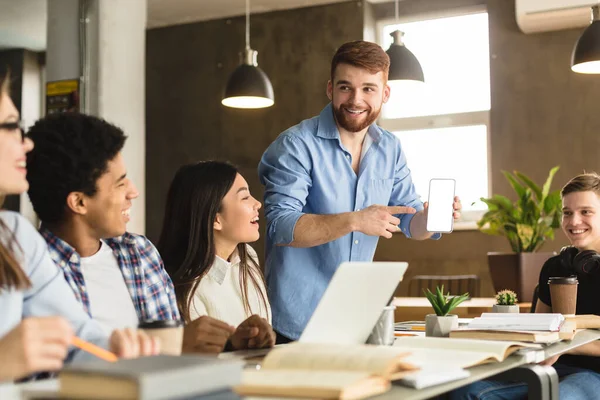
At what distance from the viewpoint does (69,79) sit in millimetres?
4469

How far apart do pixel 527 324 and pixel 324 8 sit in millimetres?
5261

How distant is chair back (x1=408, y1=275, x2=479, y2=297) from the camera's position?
5.87m

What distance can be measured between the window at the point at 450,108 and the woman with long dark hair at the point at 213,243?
4.17 metres

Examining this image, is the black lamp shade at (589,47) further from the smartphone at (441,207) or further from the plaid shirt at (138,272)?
the plaid shirt at (138,272)

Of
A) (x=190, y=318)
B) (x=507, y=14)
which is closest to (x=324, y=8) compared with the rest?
(x=507, y=14)

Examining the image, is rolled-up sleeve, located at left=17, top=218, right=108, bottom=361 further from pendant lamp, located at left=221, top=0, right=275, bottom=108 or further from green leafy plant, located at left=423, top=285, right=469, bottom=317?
pendant lamp, located at left=221, top=0, right=275, bottom=108

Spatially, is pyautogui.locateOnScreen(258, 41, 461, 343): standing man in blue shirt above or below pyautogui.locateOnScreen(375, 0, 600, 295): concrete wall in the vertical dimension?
below

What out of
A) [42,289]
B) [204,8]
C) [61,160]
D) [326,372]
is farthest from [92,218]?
[204,8]

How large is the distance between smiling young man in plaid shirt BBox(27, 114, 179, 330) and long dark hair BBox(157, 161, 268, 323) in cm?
47

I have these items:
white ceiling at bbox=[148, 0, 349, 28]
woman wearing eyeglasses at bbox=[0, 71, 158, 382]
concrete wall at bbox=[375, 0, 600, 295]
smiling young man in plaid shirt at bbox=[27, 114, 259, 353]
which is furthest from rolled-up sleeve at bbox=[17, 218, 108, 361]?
white ceiling at bbox=[148, 0, 349, 28]

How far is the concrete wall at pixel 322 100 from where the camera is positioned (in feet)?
19.8

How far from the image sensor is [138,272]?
1698 mm

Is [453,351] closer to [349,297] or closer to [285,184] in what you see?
[349,297]

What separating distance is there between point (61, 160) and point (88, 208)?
112mm
